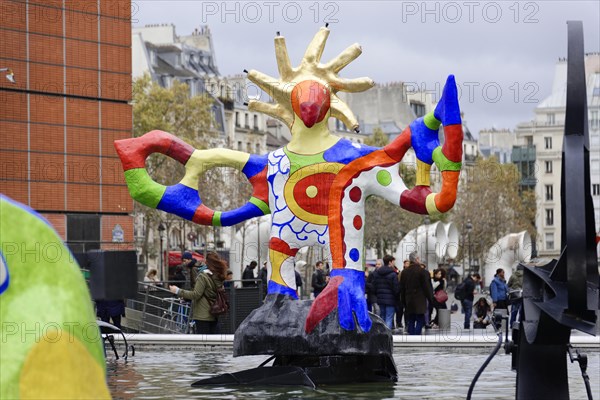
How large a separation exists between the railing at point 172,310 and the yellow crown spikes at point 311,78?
8.34m

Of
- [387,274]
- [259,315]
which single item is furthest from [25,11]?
[259,315]

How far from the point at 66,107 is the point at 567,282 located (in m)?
24.7

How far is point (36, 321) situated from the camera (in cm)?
667

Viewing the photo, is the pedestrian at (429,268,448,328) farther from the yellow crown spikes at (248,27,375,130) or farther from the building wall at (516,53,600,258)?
the building wall at (516,53,600,258)

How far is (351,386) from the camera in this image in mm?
14445

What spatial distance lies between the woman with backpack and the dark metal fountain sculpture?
9.88 meters

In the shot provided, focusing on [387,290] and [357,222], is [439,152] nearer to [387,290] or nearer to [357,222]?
[357,222]

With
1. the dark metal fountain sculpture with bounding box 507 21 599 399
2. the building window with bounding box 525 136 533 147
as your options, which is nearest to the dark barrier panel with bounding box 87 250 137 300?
the dark metal fountain sculpture with bounding box 507 21 599 399

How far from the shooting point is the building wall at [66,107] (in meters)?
Result: 31.5

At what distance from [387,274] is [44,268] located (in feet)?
58.1

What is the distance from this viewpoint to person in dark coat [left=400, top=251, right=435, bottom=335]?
23609 millimetres

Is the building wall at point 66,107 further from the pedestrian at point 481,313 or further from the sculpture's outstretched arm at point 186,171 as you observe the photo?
the sculpture's outstretched arm at point 186,171

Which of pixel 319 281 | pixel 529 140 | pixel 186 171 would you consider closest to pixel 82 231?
pixel 319 281

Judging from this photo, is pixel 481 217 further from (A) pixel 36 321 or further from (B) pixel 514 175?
(A) pixel 36 321
